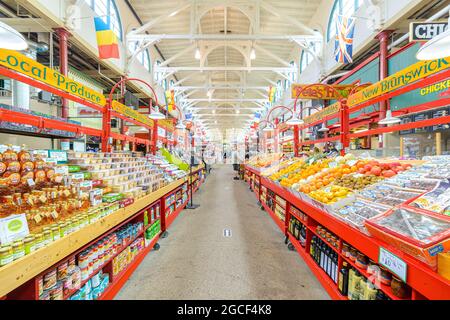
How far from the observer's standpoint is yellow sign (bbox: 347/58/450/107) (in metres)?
→ 2.10

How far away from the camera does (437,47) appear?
169 cm

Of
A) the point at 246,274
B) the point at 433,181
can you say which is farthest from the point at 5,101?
the point at 433,181

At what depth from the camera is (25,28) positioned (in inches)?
234

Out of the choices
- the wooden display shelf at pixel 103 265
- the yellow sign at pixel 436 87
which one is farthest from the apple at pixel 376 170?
the yellow sign at pixel 436 87

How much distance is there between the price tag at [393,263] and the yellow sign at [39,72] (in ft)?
11.0

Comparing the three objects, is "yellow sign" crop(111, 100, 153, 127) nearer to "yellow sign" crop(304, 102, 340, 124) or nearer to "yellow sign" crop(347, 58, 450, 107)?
"yellow sign" crop(304, 102, 340, 124)

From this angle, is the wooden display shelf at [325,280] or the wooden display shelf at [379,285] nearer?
the wooden display shelf at [379,285]

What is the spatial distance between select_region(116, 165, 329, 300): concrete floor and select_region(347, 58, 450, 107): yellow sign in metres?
2.59

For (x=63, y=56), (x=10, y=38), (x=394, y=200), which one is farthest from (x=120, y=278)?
(x=63, y=56)

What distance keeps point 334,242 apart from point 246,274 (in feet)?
4.01

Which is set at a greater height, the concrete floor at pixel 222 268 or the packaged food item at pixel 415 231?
the packaged food item at pixel 415 231

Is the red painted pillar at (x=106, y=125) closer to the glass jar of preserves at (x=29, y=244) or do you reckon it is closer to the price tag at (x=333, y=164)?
the glass jar of preserves at (x=29, y=244)

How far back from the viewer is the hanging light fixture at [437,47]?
160cm
